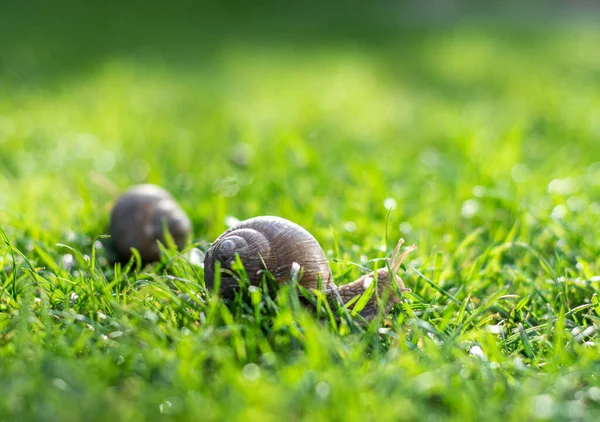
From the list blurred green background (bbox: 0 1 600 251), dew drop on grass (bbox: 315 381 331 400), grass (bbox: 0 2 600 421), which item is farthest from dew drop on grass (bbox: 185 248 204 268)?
dew drop on grass (bbox: 315 381 331 400)

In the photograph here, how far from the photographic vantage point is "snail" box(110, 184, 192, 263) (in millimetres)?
2590

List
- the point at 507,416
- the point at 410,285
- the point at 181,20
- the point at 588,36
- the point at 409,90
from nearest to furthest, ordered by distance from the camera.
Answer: the point at 507,416, the point at 410,285, the point at 409,90, the point at 588,36, the point at 181,20

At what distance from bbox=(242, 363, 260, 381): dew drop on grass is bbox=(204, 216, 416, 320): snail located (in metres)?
0.34

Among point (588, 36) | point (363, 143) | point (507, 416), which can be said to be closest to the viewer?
point (507, 416)

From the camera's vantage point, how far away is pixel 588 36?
9.43m

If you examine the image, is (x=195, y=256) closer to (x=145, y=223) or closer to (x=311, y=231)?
(x=145, y=223)

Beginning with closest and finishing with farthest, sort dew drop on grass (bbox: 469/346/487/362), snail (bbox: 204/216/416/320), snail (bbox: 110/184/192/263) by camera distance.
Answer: dew drop on grass (bbox: 469/346/487/362) → snail (bbox: 204/216/416/320) → snail (bbox: 110/184/192/263)

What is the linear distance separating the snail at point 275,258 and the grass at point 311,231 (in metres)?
0.08

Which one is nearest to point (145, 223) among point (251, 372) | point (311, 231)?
point (311, 231)

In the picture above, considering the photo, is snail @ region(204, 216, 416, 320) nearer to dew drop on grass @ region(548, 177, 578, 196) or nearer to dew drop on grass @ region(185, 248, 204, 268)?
dew drop on grass @ region(185, 248, 204, 268)

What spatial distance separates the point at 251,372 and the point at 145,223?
112 centimetres

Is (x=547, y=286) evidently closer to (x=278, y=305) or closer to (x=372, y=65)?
(x=278, y=305)

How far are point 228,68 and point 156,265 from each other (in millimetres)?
5112

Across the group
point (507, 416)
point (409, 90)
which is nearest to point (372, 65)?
point (409, 90)
